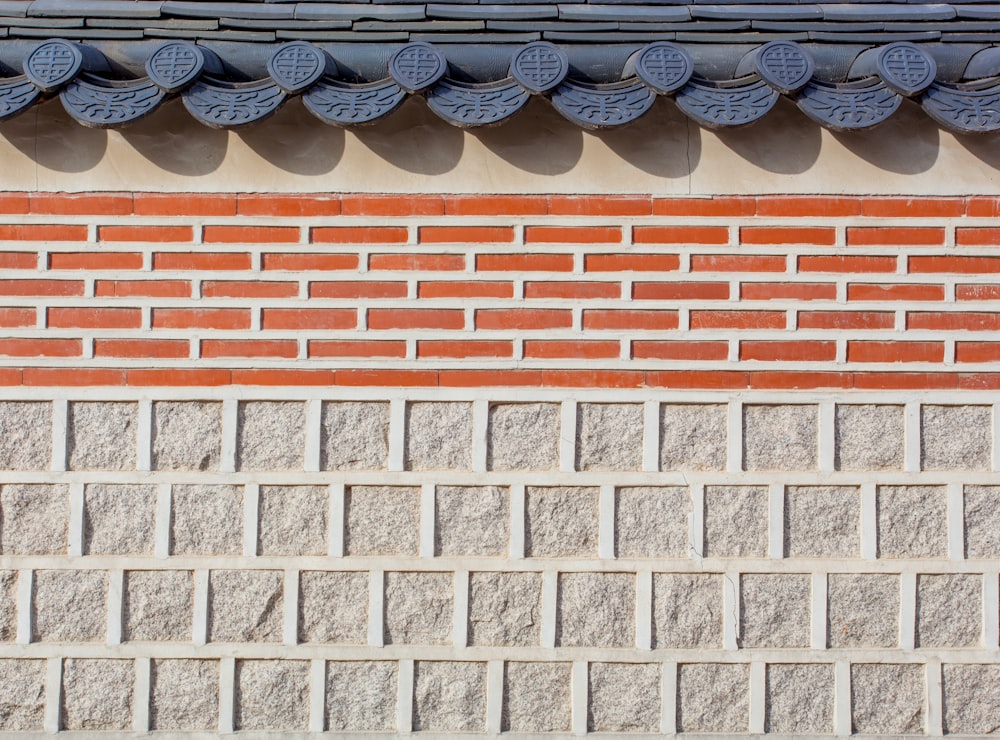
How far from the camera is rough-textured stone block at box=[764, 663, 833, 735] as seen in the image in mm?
3289

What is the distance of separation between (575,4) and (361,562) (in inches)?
84.5

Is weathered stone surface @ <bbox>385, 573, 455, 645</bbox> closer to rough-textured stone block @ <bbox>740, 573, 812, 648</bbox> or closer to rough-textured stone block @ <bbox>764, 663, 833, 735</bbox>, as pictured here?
rough-textured stone block @ <bbox>740, 573, 812, 648</bbox>

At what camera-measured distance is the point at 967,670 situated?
3299mm

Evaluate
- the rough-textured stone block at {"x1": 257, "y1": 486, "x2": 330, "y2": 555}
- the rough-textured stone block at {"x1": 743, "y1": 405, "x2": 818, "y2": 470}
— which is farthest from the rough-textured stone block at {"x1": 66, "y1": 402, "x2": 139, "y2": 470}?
the rough-textured stone block at {"x1": 743, "y1": 405, "x2": 818, "y2": 470}

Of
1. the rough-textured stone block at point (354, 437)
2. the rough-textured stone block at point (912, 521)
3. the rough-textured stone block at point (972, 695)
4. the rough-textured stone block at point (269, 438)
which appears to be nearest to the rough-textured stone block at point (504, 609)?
the rough-textured stone block at point (354, 437)

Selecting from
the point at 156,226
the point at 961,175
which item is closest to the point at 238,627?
the point at 156,226

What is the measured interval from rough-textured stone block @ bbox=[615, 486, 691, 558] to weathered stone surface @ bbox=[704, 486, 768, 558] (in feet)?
0.29

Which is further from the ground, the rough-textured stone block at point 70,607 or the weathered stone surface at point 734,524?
the weathered stone surface at point 734,524

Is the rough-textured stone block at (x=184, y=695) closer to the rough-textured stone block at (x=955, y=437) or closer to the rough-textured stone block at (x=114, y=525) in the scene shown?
the rough-textured stone block at (x=114, y=525)

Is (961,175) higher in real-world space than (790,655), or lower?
higher

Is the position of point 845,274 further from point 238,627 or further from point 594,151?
point 238,627

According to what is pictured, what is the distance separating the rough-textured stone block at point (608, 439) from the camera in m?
3.33

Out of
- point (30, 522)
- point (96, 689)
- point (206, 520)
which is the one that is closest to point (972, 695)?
point (206, 520)

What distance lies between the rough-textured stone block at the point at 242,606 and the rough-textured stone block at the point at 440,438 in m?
0.67
